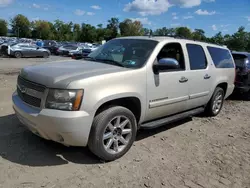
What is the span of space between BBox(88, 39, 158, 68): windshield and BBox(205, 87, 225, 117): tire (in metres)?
2.45

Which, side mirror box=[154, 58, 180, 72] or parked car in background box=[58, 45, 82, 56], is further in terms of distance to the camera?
parked car in background box=[58, 45, 82, 56]

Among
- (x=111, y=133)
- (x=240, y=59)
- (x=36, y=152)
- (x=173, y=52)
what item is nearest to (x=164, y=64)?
(x=173, y=52)

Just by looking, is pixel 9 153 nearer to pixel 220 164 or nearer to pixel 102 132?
pixel 102 132

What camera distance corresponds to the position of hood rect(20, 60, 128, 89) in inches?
130

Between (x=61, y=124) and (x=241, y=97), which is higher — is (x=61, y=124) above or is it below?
above

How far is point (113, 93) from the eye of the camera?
3582mm

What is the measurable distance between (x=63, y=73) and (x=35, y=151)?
134 centimetres

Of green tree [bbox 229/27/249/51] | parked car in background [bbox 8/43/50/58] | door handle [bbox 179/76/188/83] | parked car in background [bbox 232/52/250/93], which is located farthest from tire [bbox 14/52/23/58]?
green tree [bbox 229/27/249/51]

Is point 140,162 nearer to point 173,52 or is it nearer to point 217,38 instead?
point 173,52

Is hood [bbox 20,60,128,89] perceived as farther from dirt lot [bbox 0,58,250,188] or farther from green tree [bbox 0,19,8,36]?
green tree [bbox 0,19,8,36]

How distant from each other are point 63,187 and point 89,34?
89.9 m

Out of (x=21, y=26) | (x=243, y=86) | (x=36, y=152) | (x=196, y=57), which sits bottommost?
(x=36, y=152)

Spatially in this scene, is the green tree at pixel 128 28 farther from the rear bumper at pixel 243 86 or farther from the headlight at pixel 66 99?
the headlight at pixel 66 99

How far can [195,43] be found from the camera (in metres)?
5.42
